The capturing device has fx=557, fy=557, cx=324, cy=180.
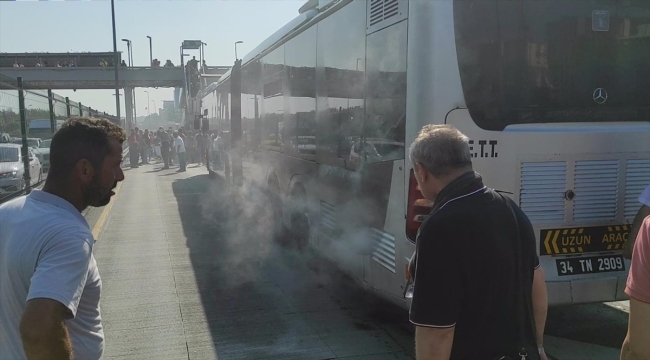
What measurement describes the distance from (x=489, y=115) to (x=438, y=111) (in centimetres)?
40

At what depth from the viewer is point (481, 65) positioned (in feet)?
13.1

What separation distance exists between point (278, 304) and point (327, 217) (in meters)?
1.02

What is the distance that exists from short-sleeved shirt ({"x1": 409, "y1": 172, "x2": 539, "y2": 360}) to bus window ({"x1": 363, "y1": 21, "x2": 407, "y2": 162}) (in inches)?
80.0

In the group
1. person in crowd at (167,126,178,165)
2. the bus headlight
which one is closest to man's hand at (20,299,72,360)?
the bus headlight

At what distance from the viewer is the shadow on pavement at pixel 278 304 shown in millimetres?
4621

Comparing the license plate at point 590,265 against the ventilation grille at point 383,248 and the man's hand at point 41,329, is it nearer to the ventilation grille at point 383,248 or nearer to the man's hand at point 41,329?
the ventilation grille at point 383,248

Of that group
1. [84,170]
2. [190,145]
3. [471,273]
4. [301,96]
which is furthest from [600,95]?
[190,145]

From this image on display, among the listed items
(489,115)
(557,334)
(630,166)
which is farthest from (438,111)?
(557,334)

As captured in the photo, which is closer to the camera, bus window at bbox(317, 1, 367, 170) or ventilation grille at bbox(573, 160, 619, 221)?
ventilation grille at bbox(573, 160, 619, 221)

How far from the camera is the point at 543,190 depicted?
4.12m

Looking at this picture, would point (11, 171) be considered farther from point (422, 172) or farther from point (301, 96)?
point (422, 172)

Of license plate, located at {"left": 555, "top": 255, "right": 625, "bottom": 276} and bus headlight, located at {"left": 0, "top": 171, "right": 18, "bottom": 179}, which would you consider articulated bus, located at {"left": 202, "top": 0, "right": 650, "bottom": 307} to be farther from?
bus headlight, located at {"left": 0, "top": 171, "right": 18, "bottom": 179}

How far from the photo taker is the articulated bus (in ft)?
12.9

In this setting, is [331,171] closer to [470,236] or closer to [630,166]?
[630,166]
